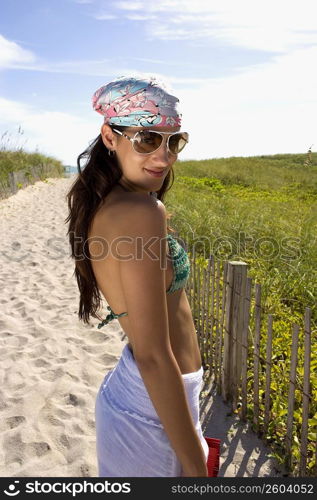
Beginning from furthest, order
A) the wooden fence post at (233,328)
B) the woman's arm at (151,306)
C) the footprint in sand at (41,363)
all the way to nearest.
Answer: the footprint in sand at (41,363) → the wooden fence post at (233,328) → the woman's arm at (151,306)

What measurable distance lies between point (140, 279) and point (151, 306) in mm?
64

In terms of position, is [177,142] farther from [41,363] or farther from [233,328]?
[41,363]

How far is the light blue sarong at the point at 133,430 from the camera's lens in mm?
1154

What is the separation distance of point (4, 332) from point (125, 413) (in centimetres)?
355

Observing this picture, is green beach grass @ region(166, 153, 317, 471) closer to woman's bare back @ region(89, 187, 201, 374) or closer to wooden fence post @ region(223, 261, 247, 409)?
wooden fence post @ region(223, 261, 247, 409)

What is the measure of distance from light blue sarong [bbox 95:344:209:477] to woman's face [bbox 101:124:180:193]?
46 centimetres

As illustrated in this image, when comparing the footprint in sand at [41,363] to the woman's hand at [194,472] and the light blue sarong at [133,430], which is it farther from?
the woman's hand at [194,472]

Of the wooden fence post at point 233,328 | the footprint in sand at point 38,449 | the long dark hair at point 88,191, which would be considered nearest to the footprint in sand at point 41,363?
the footprint in sand at point 38,449

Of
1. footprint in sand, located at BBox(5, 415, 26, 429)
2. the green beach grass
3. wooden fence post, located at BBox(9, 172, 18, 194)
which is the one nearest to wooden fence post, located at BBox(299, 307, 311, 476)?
the green beach grass

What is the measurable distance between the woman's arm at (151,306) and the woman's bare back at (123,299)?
0.15 feet

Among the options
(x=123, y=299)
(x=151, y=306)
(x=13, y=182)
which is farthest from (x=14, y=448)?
(x=13, y=182)

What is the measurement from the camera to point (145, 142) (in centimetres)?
121
